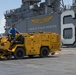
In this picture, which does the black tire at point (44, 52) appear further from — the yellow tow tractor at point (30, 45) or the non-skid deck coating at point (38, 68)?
the non-skid deck coating at point (38, 68)

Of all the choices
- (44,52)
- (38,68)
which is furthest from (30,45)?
(38,68)

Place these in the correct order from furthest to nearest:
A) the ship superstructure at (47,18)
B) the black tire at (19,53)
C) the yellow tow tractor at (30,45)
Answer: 1. the ship superstructure at (47,18)
2. the black tire at (19,53)
3. the yellow tow tractor at (30,45)

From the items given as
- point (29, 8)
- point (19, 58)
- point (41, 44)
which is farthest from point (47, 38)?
point (29, 8)

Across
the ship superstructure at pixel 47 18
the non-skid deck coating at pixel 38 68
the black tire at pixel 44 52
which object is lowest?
the non-skid deck coating at pixel 38 68

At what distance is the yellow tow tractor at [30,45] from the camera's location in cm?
2402

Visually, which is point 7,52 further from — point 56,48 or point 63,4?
point 63,4

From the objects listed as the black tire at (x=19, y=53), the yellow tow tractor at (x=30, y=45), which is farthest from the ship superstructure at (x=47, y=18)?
the black tire at (x=19, y=53)

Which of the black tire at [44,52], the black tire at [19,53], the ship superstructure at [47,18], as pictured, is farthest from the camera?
the ship superstructure at [47,18]

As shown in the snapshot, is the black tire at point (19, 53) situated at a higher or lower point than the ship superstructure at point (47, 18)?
lower

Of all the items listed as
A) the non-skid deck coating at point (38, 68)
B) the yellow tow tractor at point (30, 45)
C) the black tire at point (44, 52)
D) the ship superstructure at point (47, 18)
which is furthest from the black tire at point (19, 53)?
the ship superstructure at point (47, 18)

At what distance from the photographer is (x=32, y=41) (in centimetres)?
2508

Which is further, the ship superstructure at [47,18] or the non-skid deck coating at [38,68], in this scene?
the ship superstructure at [47,18]

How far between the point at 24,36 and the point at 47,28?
43257mm

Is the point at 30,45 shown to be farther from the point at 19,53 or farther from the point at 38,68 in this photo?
the point at 38,68
